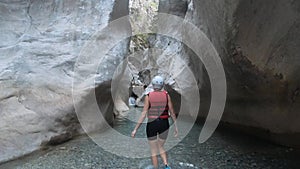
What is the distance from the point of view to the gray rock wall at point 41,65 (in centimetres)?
636

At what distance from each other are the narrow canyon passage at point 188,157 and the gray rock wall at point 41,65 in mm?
406

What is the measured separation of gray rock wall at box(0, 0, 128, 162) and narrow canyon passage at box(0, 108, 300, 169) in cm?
41

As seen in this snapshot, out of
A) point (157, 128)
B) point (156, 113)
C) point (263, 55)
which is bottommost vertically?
point (157, 128)

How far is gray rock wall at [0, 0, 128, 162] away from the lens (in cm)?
636

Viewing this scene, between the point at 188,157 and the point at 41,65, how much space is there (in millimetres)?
4595

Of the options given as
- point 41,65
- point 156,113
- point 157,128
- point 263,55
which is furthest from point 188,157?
point 41,65

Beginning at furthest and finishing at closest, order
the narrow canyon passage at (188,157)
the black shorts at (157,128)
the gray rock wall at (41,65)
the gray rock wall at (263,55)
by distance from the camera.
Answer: the gray rock wall at (41,65) < the narrow canyon passage at (188,157) < the gray rock wall at (263,55) < the black shorts at (157,128)

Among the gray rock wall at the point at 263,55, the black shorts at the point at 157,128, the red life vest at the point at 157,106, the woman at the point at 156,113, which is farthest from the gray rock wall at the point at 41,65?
the gray rock wall at the point at 263,55

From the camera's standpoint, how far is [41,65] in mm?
7535

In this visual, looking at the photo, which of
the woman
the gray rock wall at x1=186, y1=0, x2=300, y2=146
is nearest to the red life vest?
the woman

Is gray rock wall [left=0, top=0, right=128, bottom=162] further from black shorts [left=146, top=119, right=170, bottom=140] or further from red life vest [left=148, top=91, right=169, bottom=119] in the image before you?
red life vest [left=148, top=91, right=169, bottom=119]

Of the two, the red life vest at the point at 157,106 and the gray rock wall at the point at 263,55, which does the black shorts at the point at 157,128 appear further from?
the gray rock wall at the point at 263,55

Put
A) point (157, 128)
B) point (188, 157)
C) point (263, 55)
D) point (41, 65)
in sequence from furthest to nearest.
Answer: point (41, 65), point (188, 157), point (263, 55), point (157, 128)

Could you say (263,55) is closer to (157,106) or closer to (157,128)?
(157,106)
